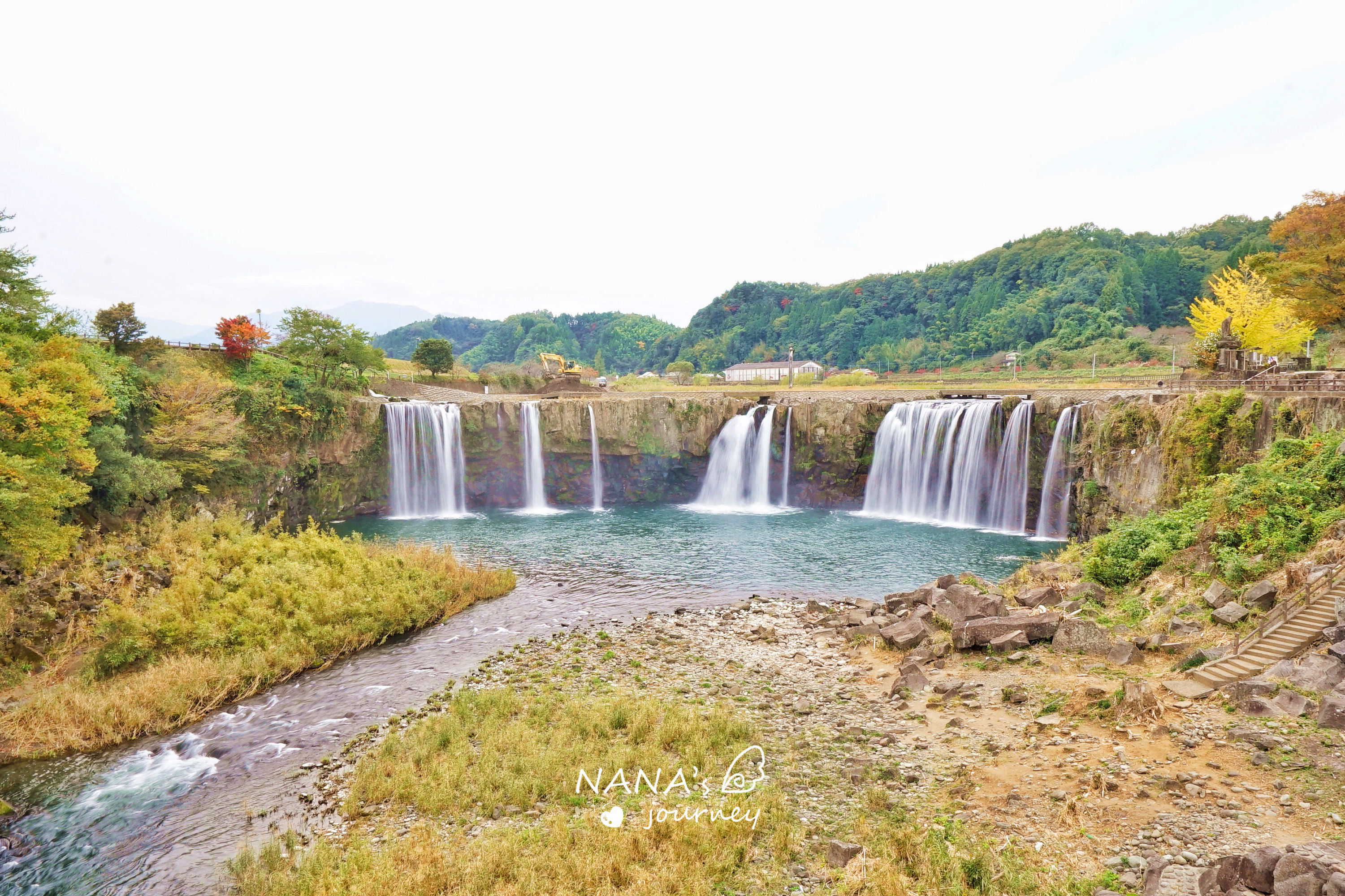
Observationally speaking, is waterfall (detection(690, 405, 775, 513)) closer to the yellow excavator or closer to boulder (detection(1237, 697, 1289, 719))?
the yellow excavator

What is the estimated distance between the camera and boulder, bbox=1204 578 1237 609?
12.3m

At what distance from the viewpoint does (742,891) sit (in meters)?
6.84

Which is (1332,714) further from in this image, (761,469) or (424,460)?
(424,460)

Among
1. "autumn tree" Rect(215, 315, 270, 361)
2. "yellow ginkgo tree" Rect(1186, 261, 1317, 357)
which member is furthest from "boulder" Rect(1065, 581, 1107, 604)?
"autumn tree" Rect(215, 315, 270, 361)

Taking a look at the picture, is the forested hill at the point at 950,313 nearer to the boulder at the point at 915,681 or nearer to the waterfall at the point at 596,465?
the waterfall at the point at 596,465

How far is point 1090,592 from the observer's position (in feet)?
48.9

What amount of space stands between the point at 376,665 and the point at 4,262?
606 inches

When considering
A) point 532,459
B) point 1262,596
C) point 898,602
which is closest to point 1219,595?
point 1262,596

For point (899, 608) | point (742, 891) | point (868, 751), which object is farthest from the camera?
point (899, 608)

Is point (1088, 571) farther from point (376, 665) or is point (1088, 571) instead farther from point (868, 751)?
point (376, 665)

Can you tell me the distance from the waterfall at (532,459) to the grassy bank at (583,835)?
90.1ft

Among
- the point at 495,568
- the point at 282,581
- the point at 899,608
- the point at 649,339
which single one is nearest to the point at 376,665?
the point at 282,581

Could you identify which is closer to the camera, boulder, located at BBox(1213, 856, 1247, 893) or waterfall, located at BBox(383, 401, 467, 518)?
boulder, located at BBox(1213, 856, 1247, 893)

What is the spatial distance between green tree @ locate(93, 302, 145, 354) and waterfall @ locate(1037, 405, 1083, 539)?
3938 cm
